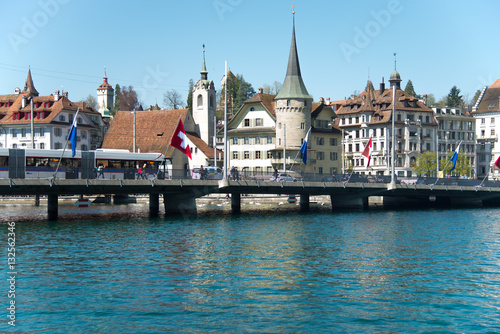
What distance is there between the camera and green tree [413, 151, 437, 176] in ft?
411

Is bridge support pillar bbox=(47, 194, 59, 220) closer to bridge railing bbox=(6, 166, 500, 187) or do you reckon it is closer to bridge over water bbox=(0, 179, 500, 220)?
bridge over water bbox=(0, 179, 500, 220)

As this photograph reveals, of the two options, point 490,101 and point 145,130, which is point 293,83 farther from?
point 490,101

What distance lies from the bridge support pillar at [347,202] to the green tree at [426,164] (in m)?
48.4

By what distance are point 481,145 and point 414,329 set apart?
138184mm

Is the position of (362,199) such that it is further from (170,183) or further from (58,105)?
(58,105)

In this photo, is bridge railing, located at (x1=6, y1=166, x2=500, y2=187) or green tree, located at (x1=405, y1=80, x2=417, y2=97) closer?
bridge railing, located at (x1=6, y1=166, x2=500, y2=187)

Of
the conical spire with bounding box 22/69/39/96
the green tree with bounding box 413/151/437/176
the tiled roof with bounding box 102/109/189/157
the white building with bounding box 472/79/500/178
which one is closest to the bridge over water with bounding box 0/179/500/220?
the green tree with bounding box 413/151/437/176

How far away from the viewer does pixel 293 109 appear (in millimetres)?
110500

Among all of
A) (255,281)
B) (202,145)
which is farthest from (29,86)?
(255,281)

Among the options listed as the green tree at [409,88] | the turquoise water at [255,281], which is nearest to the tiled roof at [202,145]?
the green tree at [409,88]

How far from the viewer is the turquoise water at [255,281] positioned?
70.2ft

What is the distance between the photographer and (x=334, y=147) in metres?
Answer: 120

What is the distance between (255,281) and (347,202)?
52.5 metres

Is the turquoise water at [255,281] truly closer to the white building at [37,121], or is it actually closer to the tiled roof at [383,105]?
the white building at [37,121]
